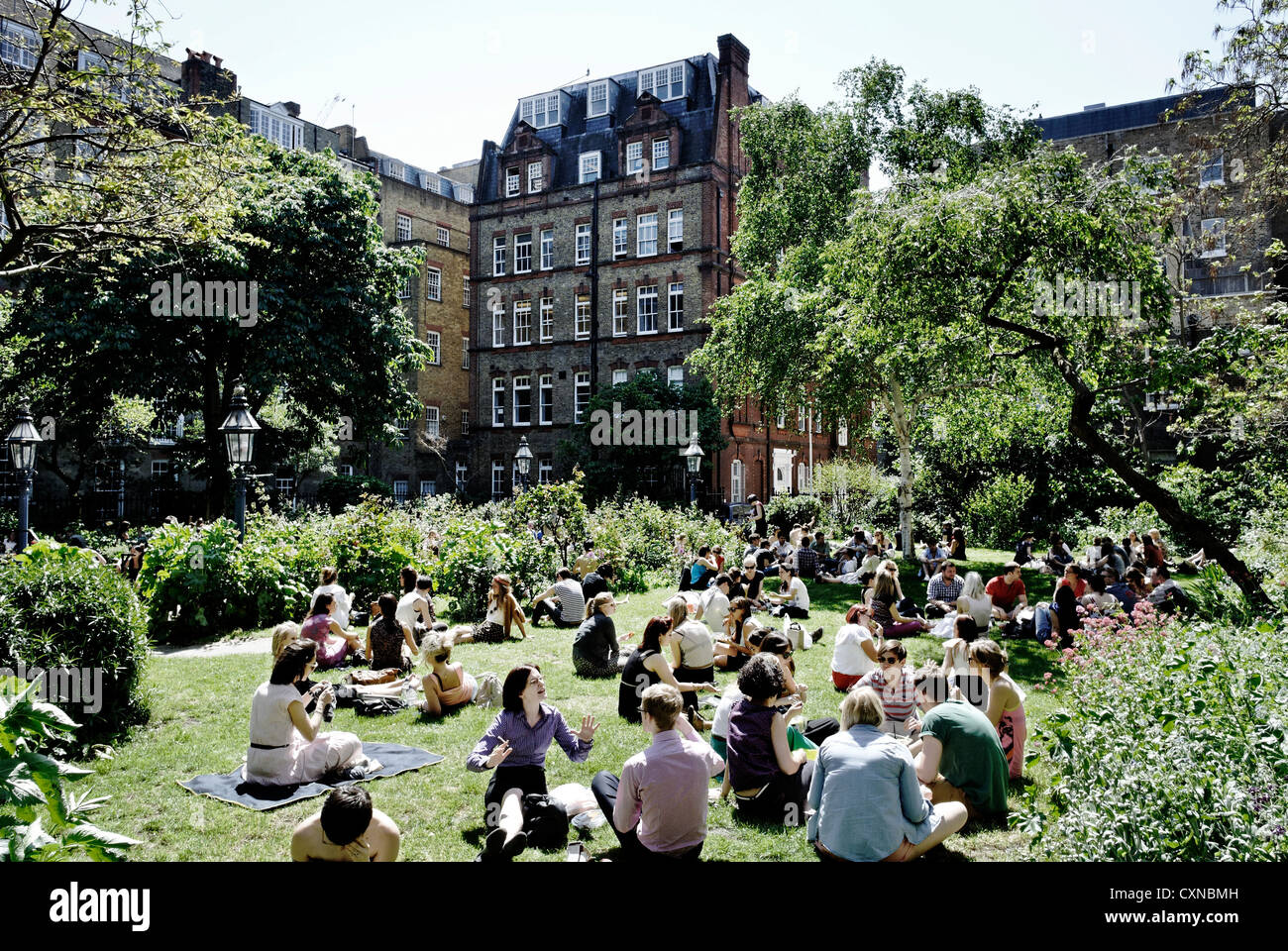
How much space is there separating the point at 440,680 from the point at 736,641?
4.26 m

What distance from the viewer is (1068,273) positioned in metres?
13.4

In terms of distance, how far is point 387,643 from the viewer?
1075 cm

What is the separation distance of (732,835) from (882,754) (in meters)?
1.70

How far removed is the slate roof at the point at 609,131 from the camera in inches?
1559

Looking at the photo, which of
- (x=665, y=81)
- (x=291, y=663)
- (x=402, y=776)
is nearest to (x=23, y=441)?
(x=291, y=663)

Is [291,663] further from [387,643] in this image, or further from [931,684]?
[931,684]

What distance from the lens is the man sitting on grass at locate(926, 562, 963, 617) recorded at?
1448 cm

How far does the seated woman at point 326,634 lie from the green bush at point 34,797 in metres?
7.27

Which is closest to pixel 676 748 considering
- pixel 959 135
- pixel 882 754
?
pixel 882 754

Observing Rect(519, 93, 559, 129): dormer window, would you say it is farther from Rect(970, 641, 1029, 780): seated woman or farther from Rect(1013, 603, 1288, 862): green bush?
Rect(1013, 603, 1288, 862): green bush

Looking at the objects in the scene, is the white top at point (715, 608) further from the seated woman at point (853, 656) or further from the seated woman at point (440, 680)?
the seated woman at point (440, 680)

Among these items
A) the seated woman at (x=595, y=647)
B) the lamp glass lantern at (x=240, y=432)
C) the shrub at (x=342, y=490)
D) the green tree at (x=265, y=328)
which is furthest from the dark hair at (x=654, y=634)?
the shrub at (x=342, y=490)

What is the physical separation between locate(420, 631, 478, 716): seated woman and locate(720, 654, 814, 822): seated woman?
12.7ft

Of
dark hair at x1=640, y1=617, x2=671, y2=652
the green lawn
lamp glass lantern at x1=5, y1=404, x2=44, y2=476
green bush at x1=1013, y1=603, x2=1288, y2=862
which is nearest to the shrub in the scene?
lamp glass lantern at x1=5, y1=404, x2=44, y2=476
